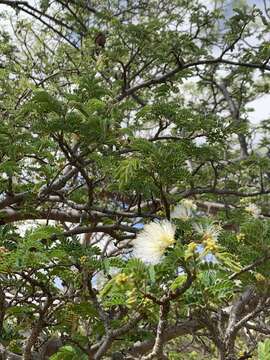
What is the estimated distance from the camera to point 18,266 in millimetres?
2502

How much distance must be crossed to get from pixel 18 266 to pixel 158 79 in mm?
4060

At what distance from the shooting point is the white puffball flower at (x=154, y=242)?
219cm

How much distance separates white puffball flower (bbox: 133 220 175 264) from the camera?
219cm

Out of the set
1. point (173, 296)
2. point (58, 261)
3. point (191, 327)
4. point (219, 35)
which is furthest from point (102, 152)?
point (219, 35)

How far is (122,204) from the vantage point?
16.5 feet

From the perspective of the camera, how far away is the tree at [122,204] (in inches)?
90.7

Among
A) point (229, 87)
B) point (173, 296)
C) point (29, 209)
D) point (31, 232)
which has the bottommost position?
point (173, 296)

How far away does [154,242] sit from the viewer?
2211mm

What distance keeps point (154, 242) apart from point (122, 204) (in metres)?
2.81

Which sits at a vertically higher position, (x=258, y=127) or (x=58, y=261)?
(x=258, y=127)

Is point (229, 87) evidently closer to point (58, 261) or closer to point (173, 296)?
point (58, 261)

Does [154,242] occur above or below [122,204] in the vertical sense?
below

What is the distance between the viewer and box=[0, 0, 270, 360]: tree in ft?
7.55

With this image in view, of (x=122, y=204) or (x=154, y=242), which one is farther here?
(x=122, y=204)
